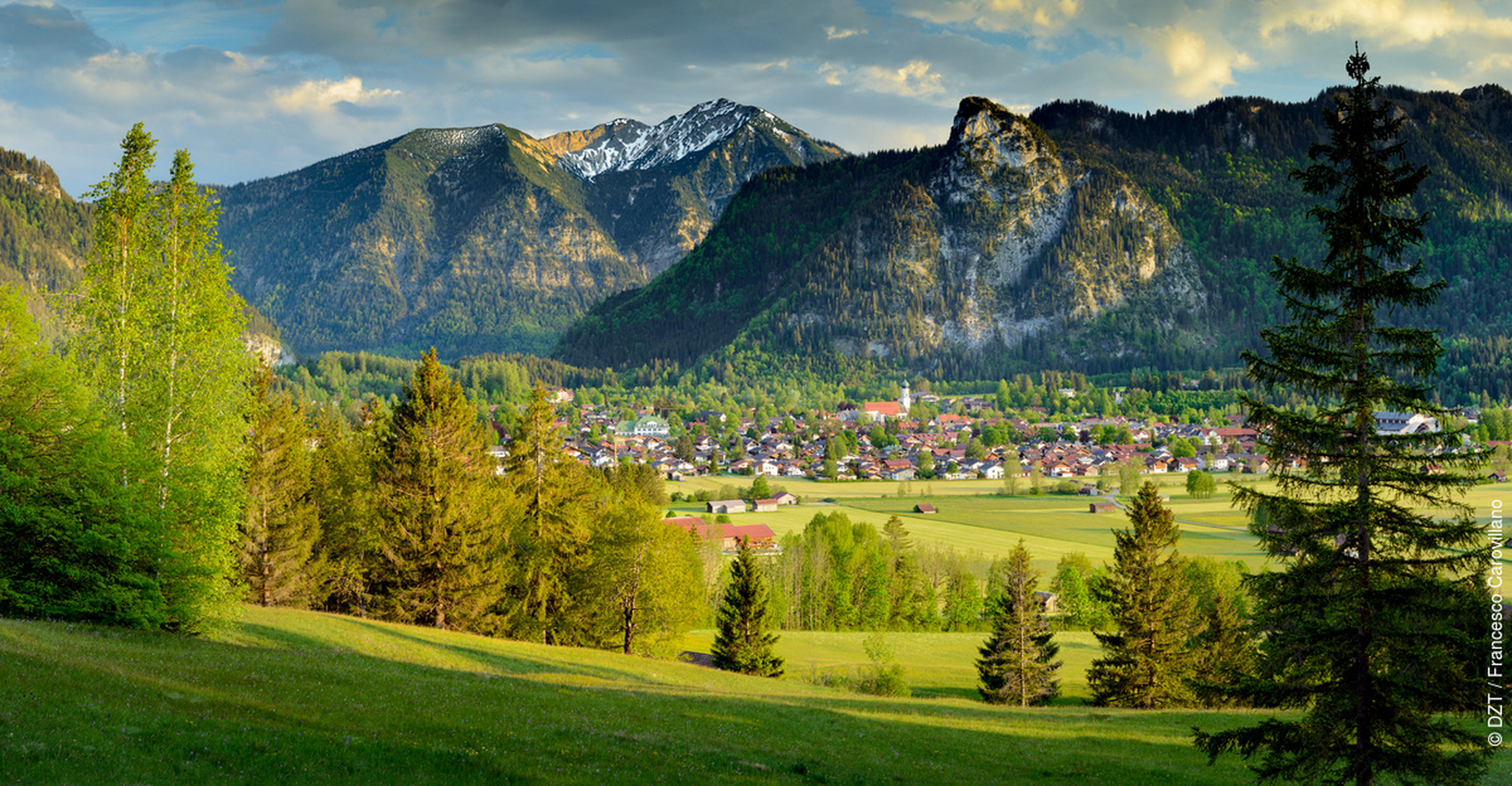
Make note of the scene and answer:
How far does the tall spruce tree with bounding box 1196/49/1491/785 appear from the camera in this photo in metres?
15.4

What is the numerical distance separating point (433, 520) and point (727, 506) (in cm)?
8323

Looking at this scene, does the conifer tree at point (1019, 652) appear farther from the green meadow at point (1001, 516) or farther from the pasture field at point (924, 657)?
the green meadow at point (1001, 516)

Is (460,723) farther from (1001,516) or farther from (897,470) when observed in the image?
(897,470)

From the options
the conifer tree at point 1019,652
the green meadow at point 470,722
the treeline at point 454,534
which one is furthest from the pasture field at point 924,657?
the green meadow at point 470,722

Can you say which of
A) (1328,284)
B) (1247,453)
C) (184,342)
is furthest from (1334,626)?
(1247,453)

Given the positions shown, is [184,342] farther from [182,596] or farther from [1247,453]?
[1247,453]

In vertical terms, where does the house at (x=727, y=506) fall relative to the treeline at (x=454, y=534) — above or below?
below

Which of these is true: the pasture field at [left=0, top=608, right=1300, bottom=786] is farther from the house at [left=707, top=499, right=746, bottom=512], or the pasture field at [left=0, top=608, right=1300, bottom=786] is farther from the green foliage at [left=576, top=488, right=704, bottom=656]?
the house at [left=707, top=499, right=746, bottom=512]

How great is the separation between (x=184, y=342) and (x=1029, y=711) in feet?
102

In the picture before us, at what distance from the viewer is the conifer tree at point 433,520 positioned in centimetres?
4038

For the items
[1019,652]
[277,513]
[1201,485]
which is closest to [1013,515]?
[1201,485]

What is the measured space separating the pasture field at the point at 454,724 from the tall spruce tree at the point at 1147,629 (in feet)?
23.7

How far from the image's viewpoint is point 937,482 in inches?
6437

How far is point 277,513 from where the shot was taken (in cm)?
4100
